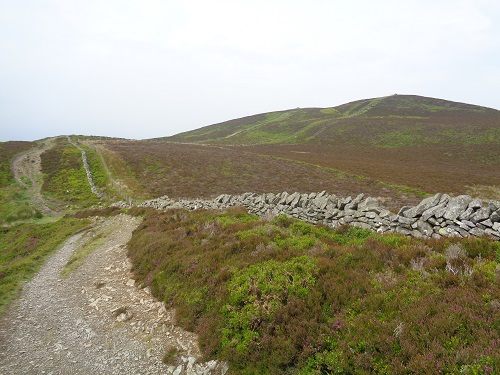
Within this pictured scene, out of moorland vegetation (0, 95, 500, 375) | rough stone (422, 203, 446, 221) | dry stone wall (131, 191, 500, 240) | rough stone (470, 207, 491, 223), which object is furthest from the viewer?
rough stone (422, 203, 446, 221)

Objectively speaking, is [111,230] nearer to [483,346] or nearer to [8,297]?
[8,297]

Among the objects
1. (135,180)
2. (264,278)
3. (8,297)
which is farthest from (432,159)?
(8,297)

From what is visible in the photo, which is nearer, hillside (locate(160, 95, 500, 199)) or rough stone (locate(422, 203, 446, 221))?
rough stone (locate(422, 203, 446, 221))

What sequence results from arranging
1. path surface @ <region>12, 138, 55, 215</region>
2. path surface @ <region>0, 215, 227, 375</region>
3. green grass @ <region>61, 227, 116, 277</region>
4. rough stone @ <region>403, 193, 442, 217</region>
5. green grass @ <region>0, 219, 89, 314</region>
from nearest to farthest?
1. path surface @ <region>0, 215, 227, 375</region>
2. rough stone @ <region>403, 193, 442, 217</region>
3. green grass @ <region>0, 219, 89, 314</region>
4. green grass @ <region>61, 227, 116, 277</region>
5. path surface @ <region>12, 138, 55, 215</region>

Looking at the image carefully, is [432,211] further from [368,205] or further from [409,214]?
[368,205]

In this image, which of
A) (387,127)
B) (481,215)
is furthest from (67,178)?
(387,127)

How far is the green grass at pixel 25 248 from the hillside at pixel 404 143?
38211mm

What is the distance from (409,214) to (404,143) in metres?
77.0

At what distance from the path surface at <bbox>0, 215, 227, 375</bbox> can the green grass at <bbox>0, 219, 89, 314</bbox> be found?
71 centimetres

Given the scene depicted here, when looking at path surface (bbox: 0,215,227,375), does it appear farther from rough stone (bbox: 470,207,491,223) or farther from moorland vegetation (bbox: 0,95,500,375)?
rough stone (bbox: 470,207,491,223)

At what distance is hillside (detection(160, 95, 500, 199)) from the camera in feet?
132

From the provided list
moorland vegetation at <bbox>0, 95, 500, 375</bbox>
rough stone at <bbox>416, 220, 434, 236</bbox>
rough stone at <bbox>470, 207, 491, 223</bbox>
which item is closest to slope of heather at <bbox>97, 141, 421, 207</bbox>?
moorland vegetation at <bbox>0, 95, 500, 375</bbox>

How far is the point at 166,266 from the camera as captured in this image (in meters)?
11.1

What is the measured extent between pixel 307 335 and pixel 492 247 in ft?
18.5
